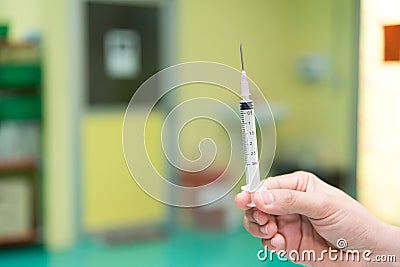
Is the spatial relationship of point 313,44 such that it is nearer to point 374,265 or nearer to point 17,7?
point 17,7

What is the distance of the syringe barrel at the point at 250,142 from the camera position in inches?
29.3

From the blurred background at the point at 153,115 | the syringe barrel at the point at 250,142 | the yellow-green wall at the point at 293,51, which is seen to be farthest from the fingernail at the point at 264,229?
the yellow-green wall at the point at 293,51

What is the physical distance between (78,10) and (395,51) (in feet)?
6.87

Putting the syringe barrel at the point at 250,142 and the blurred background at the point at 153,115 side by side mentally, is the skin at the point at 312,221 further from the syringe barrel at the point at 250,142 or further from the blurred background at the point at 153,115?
the blurred background at the point at 153,115

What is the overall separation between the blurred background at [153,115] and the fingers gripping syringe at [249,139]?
5.73 feet

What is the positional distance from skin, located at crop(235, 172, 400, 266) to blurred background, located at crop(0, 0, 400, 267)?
1.64m

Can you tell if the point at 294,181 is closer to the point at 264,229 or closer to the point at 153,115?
the point at 264,229

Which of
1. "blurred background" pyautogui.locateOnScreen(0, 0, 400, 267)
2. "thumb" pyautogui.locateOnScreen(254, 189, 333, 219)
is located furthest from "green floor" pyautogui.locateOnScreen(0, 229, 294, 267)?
"thumb" pyautogui.locateOnScreen(254, 189, 333, 219)

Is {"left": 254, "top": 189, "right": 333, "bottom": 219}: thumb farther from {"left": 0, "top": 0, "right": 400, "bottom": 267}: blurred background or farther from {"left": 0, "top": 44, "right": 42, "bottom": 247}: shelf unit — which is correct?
A: {"left": 0, "top": 44, "right": 42, "bottom": 247}: shelf unit

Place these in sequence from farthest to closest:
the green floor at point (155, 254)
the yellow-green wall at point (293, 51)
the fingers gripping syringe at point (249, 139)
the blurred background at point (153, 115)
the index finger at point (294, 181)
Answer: the yellow-green wall at point (293, 51)
the blurred background at point (153, 115)
the green floor at point (155, 254)
the index finger at point (294, 181)
the fingers gripping syringe at point (249, 139)

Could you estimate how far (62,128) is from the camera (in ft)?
9.66

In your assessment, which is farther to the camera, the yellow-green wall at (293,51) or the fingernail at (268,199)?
the yellow-green wall at (293,51)

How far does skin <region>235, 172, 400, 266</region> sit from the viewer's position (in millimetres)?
780

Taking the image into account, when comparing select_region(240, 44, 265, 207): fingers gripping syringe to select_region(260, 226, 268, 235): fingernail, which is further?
select_region(260, 226, 268, 235): fingernail
